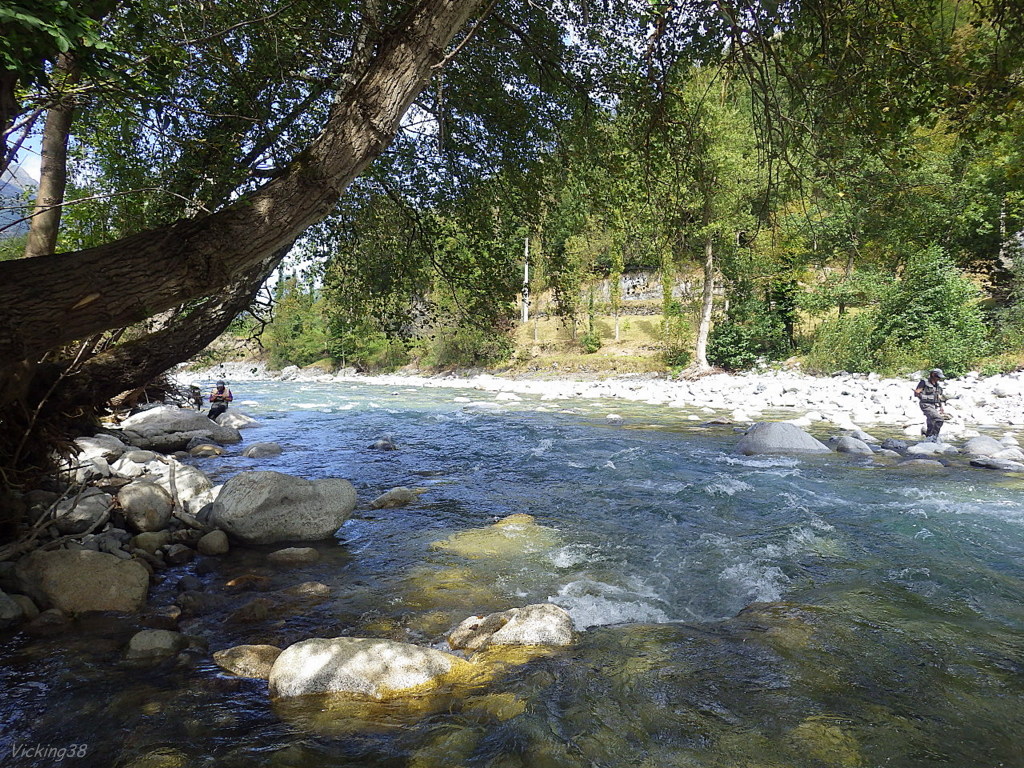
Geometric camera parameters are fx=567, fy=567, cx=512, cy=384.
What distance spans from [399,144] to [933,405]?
12017 mm

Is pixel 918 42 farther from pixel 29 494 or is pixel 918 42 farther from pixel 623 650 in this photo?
pixel 29 494

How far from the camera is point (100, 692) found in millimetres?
3295

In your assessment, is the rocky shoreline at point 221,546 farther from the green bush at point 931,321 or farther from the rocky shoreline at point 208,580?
the green bush at point 931,321

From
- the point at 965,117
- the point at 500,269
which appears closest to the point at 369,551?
the point at 500,269

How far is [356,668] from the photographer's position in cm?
344

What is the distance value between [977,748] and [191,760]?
3.85 meters

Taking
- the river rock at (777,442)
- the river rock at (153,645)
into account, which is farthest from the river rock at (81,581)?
the river rock at (777,442)

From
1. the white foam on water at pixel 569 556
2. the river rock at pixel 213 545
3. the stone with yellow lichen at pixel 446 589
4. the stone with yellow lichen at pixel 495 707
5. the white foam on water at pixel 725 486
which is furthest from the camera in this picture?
the white foam on water at pixel 725 486

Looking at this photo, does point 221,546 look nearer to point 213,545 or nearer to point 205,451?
point 213,545

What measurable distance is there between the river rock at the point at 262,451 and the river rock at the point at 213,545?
5.91m

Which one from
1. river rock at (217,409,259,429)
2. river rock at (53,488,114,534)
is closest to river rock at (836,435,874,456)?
river rock at (53,488,114,534)

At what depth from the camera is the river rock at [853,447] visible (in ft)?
35.9

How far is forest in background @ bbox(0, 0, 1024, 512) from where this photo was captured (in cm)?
319

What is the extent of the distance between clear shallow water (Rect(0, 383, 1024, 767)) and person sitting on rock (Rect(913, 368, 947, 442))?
3.52 meters
